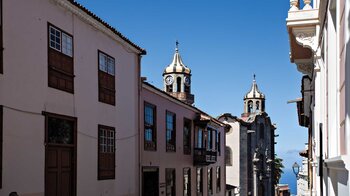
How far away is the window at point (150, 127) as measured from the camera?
19.7 meters

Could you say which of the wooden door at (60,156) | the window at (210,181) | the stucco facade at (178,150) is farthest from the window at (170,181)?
the wooden door at (60,156)

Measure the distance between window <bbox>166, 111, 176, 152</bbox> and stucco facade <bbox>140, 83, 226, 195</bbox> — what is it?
124 millimetres

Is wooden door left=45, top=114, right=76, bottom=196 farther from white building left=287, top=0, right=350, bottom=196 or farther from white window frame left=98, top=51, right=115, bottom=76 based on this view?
white building left=287, top=0, right=350, bottom=196

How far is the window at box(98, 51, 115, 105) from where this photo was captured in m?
15.5

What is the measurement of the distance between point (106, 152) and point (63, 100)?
3.31 m

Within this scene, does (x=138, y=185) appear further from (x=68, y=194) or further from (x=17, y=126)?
(x=17, y=126)

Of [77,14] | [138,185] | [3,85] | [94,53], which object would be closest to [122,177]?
[138,185]

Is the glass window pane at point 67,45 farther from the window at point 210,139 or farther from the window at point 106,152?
the window at point 210,139

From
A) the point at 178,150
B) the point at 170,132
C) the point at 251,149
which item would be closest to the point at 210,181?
the point at 178,150

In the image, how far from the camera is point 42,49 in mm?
Answer: 11938

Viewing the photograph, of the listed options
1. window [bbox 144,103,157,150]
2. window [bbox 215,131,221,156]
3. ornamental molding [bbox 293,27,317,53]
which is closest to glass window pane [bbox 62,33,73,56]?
ornamental molding [bbox 293,27,317,53]

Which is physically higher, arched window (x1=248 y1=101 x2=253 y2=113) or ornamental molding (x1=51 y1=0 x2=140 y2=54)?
arched window (x1=248 y1=101 x2=253 y2=113)

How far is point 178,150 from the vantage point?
24.4 meters

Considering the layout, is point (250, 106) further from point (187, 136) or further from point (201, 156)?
point (187, 136)
